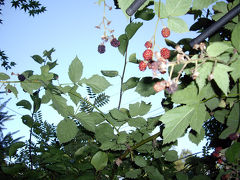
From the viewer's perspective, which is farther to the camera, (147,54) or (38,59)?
(38,59)

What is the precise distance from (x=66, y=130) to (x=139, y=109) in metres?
0.37

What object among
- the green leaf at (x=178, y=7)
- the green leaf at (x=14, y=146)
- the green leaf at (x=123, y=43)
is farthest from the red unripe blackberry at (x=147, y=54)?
the green leaf at (x=14, y=146)

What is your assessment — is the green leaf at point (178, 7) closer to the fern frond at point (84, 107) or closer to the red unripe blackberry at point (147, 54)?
the red unripe blackberry at point (147, 54)

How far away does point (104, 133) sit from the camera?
956mm

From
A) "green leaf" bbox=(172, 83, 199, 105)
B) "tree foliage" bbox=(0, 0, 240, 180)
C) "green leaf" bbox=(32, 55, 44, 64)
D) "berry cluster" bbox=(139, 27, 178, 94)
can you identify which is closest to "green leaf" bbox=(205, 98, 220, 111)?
"tree foliage" bbox=(0, 0, 240, 180)

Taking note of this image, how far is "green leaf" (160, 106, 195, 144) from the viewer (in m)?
0.54

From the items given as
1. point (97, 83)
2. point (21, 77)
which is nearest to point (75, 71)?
point (97, 83)

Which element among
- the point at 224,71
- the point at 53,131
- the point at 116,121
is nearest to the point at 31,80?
the point at 116,121

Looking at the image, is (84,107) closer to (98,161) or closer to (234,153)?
(98,161)

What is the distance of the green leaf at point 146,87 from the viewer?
852 millimetres

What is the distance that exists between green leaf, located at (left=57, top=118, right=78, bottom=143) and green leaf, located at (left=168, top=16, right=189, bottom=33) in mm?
646

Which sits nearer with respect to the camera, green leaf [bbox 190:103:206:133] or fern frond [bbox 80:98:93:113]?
green leaf [bbox 190:103:206:133]

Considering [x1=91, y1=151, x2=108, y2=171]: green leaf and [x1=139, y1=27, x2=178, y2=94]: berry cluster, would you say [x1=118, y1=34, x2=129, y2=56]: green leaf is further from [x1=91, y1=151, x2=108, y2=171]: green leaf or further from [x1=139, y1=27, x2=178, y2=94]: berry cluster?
[x1=91, y1=151, x2=108, y2=171]: green leaf

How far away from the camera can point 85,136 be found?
44.7 inches
